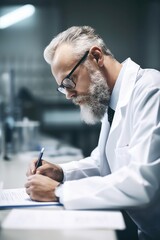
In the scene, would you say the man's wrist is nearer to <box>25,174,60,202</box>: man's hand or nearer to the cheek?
<box>25,174,60,202</box>: man's hand

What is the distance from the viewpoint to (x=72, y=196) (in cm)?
104

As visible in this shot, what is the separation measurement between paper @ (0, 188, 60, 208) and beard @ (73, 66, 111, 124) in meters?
0.45

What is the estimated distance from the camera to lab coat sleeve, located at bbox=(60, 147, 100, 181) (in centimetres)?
150

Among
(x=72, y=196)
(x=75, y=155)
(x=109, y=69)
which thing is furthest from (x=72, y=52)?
(x=75, y=155)

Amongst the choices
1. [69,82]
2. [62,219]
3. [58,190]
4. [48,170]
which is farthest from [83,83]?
[62,219]

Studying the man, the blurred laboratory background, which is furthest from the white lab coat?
the blurred laboratory background

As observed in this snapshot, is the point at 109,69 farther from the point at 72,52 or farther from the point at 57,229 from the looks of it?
the point at 57,229

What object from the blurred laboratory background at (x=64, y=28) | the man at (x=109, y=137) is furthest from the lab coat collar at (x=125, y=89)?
the blurred laboratory background at (x=64, y=28)

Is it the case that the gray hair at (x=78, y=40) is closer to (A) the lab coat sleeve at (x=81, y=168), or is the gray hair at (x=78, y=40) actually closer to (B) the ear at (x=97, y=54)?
(B) the ear at (x=97, y=54)

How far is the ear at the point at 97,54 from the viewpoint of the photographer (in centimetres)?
140

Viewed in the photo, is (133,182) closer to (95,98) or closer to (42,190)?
(42,190)

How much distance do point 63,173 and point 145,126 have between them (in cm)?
53

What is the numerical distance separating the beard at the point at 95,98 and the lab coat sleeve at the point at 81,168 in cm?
20

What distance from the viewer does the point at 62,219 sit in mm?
928
